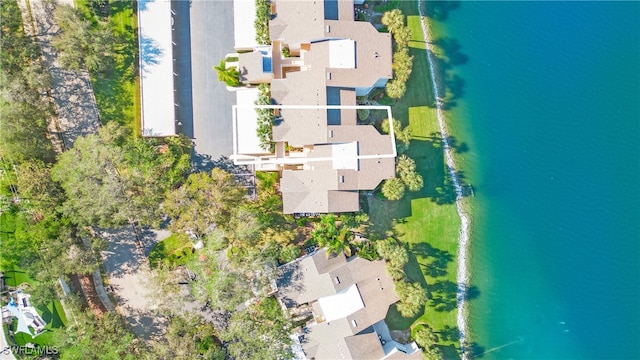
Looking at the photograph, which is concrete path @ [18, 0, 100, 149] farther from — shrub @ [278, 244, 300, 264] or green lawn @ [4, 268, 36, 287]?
shrub @ [278, 244, 300, 264]

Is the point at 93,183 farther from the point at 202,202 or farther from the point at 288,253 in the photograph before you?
the point at 288,253

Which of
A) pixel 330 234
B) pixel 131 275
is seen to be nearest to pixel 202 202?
pixel 131 275

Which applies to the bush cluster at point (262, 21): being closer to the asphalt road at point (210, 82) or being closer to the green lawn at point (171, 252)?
the asphalt road at point (210, 82)

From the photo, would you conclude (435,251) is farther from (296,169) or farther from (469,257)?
(296,169)

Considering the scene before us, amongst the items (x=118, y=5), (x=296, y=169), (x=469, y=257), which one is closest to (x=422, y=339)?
(x=469, y=257)

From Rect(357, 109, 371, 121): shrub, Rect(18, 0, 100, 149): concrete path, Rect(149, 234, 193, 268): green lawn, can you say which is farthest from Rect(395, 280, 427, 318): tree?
Rect(18, 0, 100, 149): concrete path

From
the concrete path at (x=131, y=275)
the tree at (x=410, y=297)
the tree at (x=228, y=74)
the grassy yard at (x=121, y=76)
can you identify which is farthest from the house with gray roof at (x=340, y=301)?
the grassy yard at (x=121, y=76)
